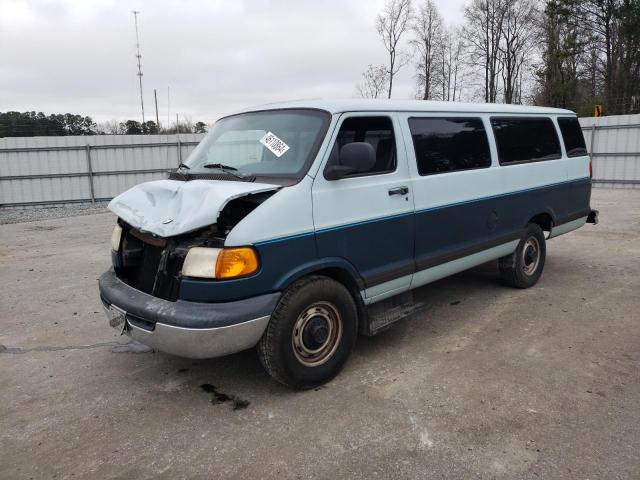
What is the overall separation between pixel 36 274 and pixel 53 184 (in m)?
9.87

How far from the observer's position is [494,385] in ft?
11.9

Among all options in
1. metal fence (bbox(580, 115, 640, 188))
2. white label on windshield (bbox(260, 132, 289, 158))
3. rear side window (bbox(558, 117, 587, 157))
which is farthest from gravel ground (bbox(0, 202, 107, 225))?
metal fence (bbox(580, 115, 640, 188))

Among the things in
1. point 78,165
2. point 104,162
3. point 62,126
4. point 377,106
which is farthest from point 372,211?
point 62,126

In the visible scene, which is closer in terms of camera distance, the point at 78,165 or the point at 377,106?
the point at 377,106

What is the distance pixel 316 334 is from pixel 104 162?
14783 millimetres

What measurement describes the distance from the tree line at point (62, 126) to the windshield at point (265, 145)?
16322mm

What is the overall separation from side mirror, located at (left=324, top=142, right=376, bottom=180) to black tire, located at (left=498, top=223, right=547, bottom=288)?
9.28 feet

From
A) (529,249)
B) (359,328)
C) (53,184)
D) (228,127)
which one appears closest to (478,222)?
(529,249)

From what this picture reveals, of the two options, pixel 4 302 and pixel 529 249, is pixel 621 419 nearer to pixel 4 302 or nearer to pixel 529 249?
pixel 529 249

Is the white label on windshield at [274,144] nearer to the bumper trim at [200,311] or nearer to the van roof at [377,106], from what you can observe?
the van roof at [377,106]

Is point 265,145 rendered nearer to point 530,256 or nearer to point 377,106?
point 377,106

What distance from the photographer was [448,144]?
181 inches

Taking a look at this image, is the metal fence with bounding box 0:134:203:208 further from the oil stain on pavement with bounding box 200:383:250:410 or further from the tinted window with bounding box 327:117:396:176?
the oil stain on pavement with bounding box 200:383:250:410

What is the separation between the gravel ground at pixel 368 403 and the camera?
2832mm
